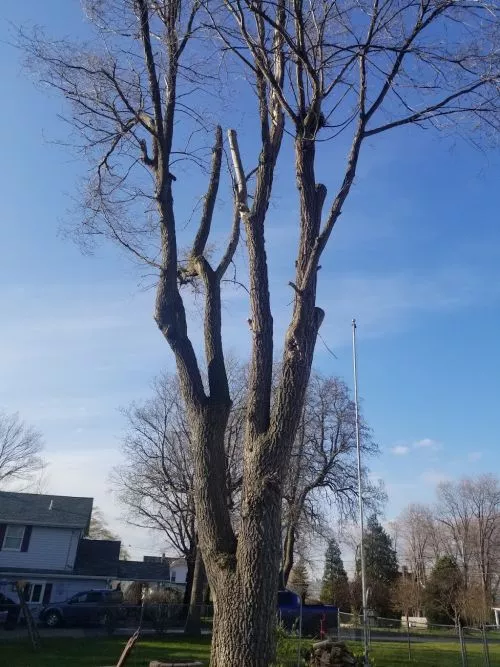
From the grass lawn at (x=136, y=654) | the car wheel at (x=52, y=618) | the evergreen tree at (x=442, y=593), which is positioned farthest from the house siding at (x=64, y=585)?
the evergreen tree at (x=442, y=593)

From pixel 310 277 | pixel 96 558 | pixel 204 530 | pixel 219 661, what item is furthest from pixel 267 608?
pixel 96 558

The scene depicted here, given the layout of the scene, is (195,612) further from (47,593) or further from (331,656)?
(47,593)

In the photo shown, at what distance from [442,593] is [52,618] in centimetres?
2830

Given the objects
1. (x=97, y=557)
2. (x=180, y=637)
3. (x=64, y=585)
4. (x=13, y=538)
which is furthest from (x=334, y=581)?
(x=180, y=637)

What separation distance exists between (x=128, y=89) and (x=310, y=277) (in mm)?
3904

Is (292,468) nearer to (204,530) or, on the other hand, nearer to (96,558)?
(96,558)

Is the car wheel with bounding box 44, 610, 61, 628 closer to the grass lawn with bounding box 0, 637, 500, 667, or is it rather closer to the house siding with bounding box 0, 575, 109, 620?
the house siding with bounding box 0, 575, 109, 620

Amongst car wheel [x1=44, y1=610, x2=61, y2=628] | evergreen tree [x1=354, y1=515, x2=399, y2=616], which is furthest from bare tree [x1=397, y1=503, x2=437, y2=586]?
car wheel [x1=44, y1=610, x2=61, y2=628]

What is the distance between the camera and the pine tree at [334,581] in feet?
133

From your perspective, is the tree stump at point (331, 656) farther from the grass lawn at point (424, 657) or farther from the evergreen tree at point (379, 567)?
the evergreen tree at point (379, 567)

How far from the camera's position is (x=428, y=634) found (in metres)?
28.3

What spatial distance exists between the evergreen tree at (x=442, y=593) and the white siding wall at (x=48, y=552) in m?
25.1

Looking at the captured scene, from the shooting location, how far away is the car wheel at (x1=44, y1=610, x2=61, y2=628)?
22500 mm

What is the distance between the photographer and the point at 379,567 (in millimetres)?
46406
